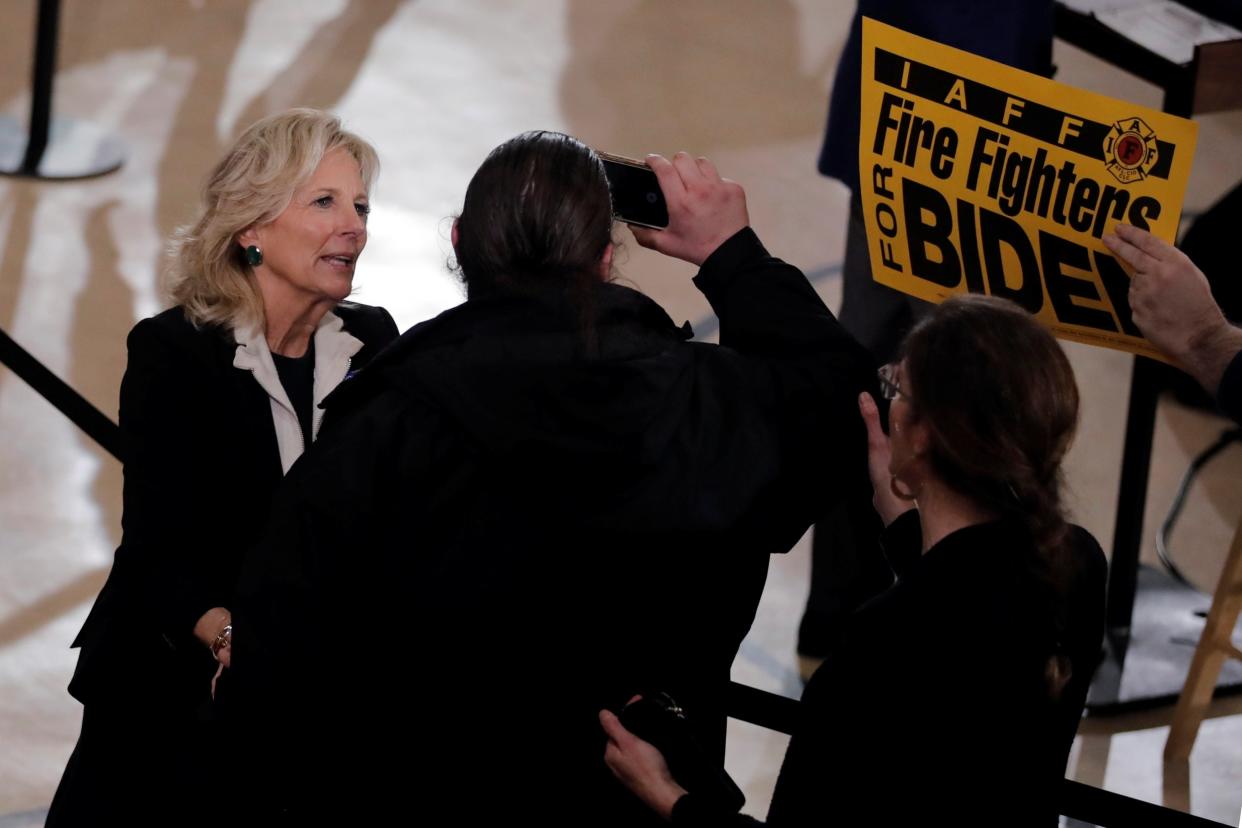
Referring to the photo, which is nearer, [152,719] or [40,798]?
[152,719]

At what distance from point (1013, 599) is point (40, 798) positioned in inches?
91.3

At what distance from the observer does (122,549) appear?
8.08ft

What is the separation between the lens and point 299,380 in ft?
8.41

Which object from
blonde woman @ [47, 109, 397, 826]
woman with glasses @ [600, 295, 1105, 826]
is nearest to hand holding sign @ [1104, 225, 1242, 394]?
woman with glasses @ [600, 295, 1105, 826]

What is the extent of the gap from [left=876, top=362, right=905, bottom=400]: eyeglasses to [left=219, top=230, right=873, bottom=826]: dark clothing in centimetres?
3

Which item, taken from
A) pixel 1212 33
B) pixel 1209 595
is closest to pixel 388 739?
pixel 1212 33

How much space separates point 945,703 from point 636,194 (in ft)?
2.63

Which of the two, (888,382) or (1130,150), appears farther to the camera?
(1130,150)

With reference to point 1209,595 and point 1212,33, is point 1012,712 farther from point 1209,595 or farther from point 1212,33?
point 1209,595

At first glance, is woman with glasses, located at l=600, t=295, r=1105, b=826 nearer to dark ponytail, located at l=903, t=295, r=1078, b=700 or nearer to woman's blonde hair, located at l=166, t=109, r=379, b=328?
dark ponytail, located at l=903, t=295, r=1078, b=700

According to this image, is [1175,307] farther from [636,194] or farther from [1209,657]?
[1209,657]

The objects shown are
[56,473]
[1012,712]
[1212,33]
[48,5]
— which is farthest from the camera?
[48,5]

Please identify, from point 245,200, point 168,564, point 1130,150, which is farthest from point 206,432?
point 1130,150

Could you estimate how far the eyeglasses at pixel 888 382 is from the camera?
192cm
